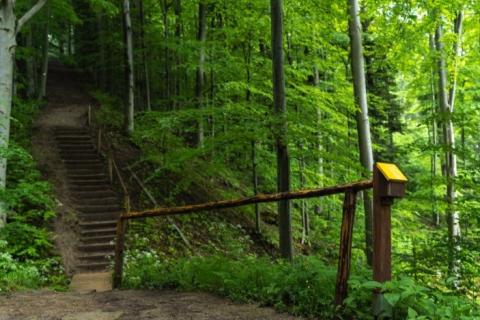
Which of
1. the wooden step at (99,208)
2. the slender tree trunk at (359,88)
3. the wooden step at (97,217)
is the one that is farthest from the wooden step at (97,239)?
the slender tree trunk at (359,88)

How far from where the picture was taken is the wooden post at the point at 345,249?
3.63 meters

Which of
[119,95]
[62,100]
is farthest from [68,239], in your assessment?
[119,95]

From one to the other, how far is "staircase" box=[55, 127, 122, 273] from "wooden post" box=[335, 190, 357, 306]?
27.2 feet

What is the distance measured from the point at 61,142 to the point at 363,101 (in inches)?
501

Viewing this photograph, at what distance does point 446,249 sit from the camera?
5.11m

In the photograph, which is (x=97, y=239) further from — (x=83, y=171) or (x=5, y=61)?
(x=5, y=61)

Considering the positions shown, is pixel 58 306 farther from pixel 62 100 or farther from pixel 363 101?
pixel 62 100

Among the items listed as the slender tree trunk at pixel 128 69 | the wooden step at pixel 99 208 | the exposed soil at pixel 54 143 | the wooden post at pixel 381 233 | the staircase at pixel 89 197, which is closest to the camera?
the wooden post at pixel 381 233

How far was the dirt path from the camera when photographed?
4340mm

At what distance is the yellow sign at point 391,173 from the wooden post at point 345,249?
420 millimetres

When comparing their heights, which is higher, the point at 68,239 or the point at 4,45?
the point at 4,45

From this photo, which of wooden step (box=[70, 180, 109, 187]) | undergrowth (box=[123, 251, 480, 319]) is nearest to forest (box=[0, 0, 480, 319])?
undergrowth (box=[123, 251, 480, 319])

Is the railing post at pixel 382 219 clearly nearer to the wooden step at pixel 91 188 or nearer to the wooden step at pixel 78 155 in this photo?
the wooden step at pixel 91 188

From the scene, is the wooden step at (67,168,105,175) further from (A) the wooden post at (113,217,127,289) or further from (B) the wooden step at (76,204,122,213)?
(A) the wooden post at (113,217,127,289)
